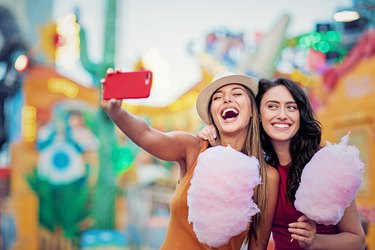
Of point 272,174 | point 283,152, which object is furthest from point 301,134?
point 272,174

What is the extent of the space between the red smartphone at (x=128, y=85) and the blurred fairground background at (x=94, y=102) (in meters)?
3.67

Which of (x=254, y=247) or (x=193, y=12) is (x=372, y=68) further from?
(x=254, y=247)

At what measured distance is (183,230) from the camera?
1.88 metres

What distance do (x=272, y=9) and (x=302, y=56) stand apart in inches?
22.6

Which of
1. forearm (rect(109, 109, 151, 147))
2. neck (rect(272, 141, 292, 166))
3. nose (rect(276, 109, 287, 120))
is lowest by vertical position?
neck (rect(272, 141, 292, 166))

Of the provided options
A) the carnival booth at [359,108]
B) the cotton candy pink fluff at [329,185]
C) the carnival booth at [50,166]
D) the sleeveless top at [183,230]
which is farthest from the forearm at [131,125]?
the carnival booth at [50,166]

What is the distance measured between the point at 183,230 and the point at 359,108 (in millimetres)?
3404

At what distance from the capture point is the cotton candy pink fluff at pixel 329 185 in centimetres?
178

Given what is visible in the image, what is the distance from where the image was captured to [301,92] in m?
2.05

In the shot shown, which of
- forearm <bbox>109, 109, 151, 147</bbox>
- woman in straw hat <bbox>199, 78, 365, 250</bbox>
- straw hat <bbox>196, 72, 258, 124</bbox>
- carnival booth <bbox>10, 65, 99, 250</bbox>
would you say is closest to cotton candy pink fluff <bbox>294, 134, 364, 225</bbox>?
woman in straw hat <bbox>199, 78, 365, 250</bbox>

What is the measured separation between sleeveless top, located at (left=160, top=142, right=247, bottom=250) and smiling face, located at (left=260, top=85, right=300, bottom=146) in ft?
1.11

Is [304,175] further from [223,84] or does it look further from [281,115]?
[223,84]

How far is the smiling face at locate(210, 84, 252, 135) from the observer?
6.38ft

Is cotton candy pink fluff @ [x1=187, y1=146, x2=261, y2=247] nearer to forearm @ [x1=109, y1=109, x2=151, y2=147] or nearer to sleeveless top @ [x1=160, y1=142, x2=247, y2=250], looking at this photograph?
sleeveless top @ [x1=160, y1=142, x2=247, y2=250]
